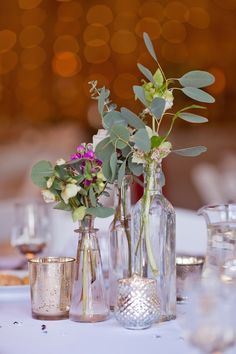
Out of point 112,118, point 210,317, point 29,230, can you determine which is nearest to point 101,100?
point 112,118

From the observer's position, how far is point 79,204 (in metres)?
1.21

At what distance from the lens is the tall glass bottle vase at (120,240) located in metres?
1.29

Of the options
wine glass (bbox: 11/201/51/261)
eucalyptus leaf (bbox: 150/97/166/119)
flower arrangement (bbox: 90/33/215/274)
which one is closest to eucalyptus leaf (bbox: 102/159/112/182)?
flower arrangement (bbox: 90/33/215/274)

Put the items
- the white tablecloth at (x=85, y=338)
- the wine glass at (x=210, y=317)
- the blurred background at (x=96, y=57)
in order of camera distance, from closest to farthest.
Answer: the wine glass at (x=210, y=317) → the white tablecloth at (x=85, y=338) → the blurred background at (x=96, y=57)

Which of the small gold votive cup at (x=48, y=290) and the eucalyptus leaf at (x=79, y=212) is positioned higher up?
the eucalyptus leaf at (x=79, y=212)

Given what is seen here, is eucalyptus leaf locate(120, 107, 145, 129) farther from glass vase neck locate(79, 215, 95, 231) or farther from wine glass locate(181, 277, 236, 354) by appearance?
wine glass locate(181, 277, 236, 354)

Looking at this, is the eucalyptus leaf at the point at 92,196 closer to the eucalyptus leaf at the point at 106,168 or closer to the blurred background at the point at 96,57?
the eucalyptus leaf at the point at 106,168

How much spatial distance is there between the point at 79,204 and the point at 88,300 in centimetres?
15

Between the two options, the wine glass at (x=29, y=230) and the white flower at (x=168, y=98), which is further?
the wine glass at (x=29, y=230)

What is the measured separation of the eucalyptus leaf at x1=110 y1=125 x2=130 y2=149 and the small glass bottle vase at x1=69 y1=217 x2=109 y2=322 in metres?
0.14

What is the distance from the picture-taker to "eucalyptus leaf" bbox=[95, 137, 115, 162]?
1168 millimetres

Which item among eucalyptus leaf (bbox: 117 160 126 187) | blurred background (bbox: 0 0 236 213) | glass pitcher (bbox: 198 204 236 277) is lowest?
glass pitcher (bbox: 198 204 236 277)

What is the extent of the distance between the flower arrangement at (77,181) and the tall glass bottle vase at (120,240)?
0.31ft

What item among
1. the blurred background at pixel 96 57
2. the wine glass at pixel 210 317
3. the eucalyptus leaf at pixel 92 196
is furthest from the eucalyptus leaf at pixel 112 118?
the blurred background at pixel 96 57
